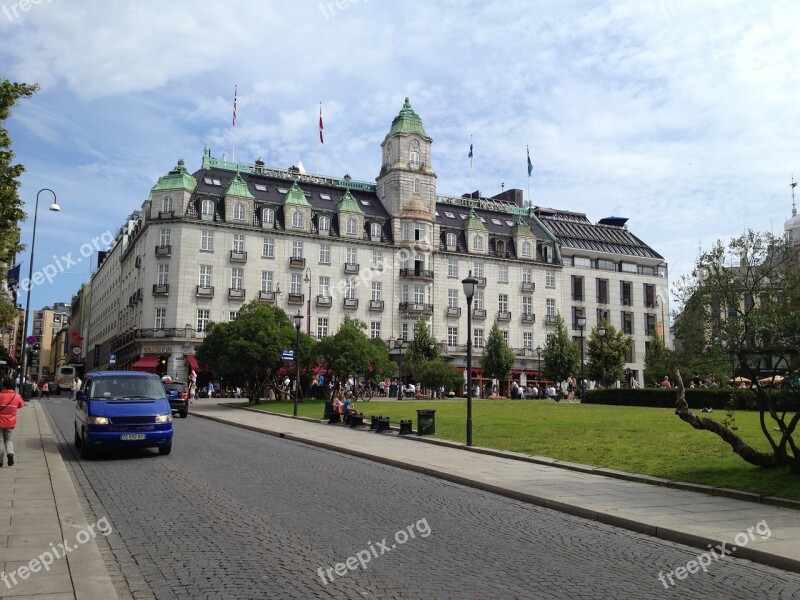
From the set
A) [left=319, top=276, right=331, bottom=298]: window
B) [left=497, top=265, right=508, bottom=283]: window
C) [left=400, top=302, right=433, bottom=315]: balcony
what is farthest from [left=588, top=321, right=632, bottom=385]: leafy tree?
[left=319, top=276, right=331, bottom=298]: window

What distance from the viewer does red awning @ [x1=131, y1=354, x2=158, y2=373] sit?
59.7 m

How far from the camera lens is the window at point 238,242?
63438 mm

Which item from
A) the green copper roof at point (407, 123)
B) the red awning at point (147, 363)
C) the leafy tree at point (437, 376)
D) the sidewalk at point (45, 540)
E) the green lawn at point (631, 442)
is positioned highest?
the green copper roof at point (407, 123)

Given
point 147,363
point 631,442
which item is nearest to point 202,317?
point 147,363

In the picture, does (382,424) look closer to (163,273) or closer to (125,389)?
(125,389)

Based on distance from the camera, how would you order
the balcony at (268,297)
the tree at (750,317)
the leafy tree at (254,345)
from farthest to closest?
the balcony at (268,297) → the leafy tree at (254,345) → the tree at (750,317)

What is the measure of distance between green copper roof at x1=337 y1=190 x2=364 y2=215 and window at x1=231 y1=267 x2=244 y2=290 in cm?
1164

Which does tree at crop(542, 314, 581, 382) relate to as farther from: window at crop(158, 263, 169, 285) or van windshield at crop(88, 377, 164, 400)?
van windshield at crop(88, 377, 164, 400)

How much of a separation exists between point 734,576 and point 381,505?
505cm

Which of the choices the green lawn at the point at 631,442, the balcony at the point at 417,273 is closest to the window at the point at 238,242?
the balcony at the point at 417,273

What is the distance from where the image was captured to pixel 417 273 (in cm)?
6962

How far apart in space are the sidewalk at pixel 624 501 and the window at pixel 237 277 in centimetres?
4598

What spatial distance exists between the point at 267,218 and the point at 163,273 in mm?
10575

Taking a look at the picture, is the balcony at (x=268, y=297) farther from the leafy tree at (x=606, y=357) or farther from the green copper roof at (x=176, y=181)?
the leafy tree at (x=606, y=357)
